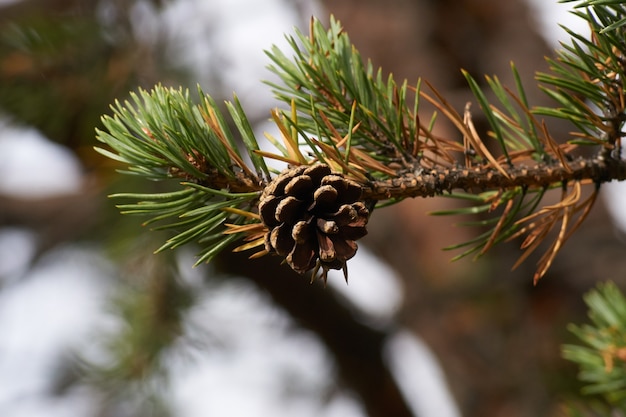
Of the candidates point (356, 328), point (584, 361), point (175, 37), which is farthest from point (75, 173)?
point (584, 361)

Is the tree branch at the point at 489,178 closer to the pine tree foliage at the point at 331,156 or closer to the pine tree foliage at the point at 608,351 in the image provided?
the pine tree foliage at the point at 331,156

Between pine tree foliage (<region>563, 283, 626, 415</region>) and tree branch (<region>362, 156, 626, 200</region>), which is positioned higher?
tree branch (<region>362, 156, 626, 200</region>)

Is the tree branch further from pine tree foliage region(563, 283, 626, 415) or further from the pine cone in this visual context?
pine tree foliage region(563, 283, 626, 415)

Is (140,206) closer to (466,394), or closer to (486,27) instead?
(466,394)

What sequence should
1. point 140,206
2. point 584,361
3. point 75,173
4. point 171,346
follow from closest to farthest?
point 140,206, point 584,361, point 171,346, point 75,173

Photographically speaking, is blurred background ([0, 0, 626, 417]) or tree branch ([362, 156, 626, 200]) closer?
tree branch ([362, 156, 626, 200])

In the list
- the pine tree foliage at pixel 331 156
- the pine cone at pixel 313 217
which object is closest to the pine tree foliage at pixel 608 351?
the pine tree foliage at pixel 331 156

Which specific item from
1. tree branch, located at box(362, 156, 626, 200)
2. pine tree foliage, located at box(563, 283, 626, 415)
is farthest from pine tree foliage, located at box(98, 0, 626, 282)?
pine tree foliage, located at box(563, 283, 626, 415)

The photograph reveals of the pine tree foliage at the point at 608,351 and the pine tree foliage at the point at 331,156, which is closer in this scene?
the pine tree foliage at the point at 331,156
